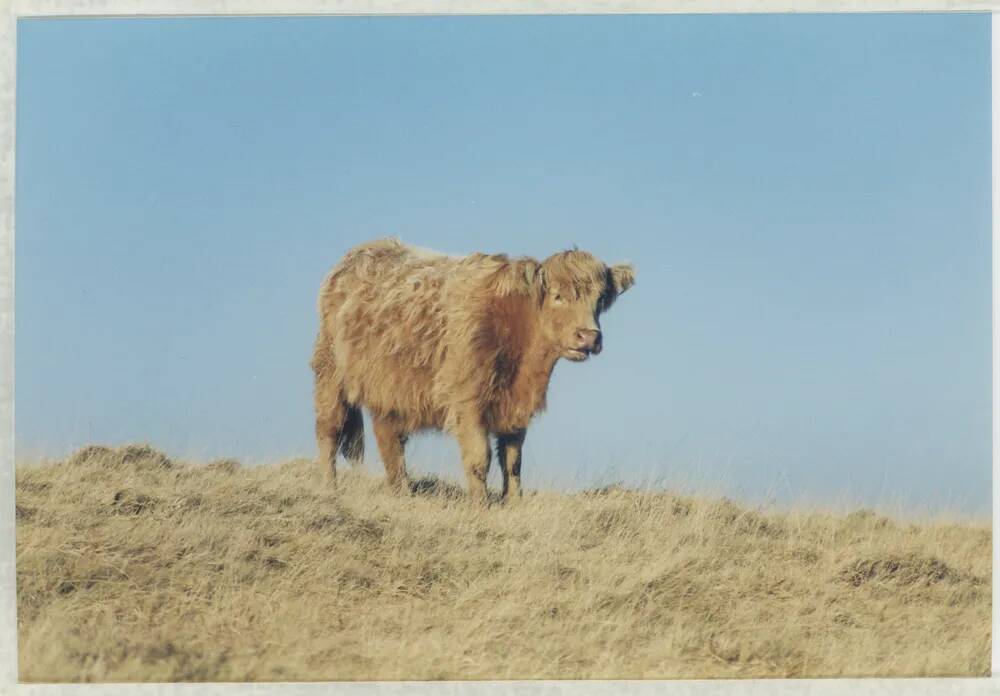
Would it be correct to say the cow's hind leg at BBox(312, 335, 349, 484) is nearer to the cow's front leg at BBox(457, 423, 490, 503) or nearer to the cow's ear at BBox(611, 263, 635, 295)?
the cow's front leg at BBox(457, 423, 490, 503)

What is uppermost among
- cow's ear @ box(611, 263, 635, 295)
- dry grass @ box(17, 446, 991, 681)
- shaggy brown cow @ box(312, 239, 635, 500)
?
cow's ear @ box(611, 263, 635, 295)

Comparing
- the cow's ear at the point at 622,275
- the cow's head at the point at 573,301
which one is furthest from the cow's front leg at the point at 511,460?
the cow's ear at the point at 622,275

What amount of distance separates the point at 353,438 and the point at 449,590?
3.39m

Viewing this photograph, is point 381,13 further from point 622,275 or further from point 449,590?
point 449,590

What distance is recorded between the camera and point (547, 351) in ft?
42.8

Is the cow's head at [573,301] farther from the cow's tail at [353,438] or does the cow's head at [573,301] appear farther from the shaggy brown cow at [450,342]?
the cow's tail at [353,438]

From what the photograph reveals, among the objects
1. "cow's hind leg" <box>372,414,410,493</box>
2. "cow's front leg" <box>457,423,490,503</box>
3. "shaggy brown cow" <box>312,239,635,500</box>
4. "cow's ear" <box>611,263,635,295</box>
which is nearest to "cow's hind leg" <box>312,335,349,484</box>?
"shaggy brown cow" <box>312,239,635,500</box>

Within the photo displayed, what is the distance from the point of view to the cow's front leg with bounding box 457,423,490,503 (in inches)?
515

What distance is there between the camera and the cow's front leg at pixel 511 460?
43.8 feet

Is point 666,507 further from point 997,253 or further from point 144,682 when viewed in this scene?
point 144,682

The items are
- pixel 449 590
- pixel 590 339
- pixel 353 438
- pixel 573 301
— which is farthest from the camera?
pixel 353 438

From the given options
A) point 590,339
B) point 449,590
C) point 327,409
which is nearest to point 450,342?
point 590,339

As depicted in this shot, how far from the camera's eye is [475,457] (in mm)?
13086

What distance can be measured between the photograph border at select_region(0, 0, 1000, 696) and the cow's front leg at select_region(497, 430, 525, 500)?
9.25 feet
